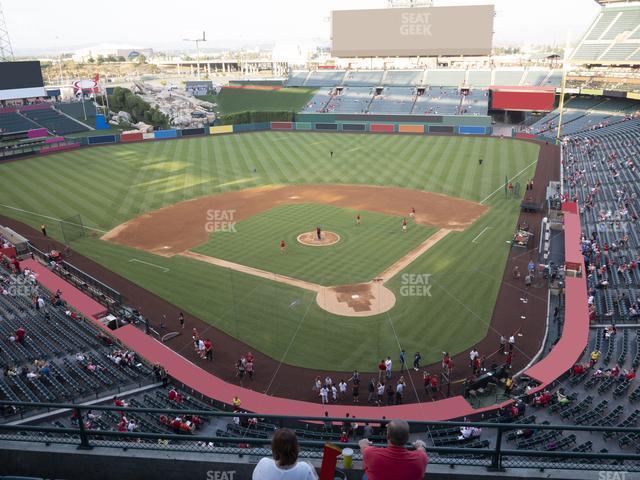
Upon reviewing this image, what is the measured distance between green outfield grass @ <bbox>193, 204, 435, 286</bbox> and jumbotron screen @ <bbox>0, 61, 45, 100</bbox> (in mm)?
59450

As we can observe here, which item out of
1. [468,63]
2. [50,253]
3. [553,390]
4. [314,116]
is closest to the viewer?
[553,390]

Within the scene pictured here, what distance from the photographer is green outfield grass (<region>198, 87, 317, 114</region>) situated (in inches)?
3595

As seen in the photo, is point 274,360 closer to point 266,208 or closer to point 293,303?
point 293,303

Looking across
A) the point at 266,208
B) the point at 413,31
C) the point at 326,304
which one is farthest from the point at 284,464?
the point at 413,31

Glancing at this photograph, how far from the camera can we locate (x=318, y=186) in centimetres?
4862

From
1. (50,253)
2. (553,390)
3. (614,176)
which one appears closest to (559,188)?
(614,176)

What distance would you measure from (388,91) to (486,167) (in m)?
41.2

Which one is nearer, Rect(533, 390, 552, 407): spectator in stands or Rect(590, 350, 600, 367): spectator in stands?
Rect(533, 390, 552, 407): spectator in stands

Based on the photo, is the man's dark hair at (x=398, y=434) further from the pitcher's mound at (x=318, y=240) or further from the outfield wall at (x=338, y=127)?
the outfield wall at (x=338, y=127)

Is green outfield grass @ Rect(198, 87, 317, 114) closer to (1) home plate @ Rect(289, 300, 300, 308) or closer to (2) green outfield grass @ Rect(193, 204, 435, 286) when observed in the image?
(2) green outfield grass @ Rect(193, 204, 435, 286)

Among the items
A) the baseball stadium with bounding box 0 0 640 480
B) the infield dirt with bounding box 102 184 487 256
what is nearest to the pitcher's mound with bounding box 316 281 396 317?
the baseball stadium with bounding box 0 0 640 480

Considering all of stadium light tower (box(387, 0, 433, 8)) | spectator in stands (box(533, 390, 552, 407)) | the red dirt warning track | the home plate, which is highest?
stadium light tower (box(387, 0, 433, 8))

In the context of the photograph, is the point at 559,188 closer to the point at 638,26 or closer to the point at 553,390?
the point at 553,390

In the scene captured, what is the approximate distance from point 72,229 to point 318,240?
1797 cm
